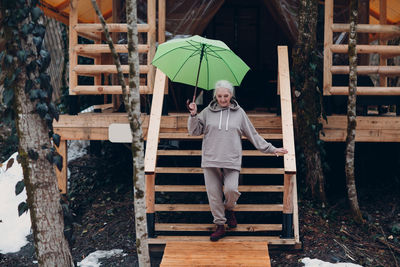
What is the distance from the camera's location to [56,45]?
12477 mm

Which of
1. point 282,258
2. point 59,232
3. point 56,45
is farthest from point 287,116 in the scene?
point 56,45

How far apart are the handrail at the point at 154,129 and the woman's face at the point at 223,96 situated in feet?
3.35

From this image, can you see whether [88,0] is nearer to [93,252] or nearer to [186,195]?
[186,195]

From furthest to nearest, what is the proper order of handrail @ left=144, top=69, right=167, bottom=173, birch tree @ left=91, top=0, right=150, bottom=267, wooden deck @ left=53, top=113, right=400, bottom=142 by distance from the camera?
wooden deck @ left=53, top=113, right=400, bottom=142
handrail @ left=144, top=69, right=167, bottom=173
birch tree @ left=91, top=0, right=150, bottom=267

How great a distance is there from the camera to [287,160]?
4.70 metres

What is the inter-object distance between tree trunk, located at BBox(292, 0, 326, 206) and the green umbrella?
1568 millimetres

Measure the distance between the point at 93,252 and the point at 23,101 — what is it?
103 inches

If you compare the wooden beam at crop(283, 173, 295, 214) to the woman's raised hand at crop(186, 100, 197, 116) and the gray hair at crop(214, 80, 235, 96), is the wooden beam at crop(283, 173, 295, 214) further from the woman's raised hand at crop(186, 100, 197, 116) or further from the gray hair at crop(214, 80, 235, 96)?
the woman's raised hand at crop(186, 100, 197, 116)

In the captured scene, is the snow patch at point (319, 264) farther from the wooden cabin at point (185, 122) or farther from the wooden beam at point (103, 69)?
the wooden beam at point (103, 69)

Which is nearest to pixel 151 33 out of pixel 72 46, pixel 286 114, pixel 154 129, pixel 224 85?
pixel 72 46

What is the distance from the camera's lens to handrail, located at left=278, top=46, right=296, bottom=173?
15.4 ft

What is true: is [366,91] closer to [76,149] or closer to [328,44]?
[328,44]

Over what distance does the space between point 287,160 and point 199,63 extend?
144cm

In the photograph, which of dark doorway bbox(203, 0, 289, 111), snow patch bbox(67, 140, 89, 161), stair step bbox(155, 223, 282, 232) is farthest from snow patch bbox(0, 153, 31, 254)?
dark doorway bbox(203, 0, 289, 111)
